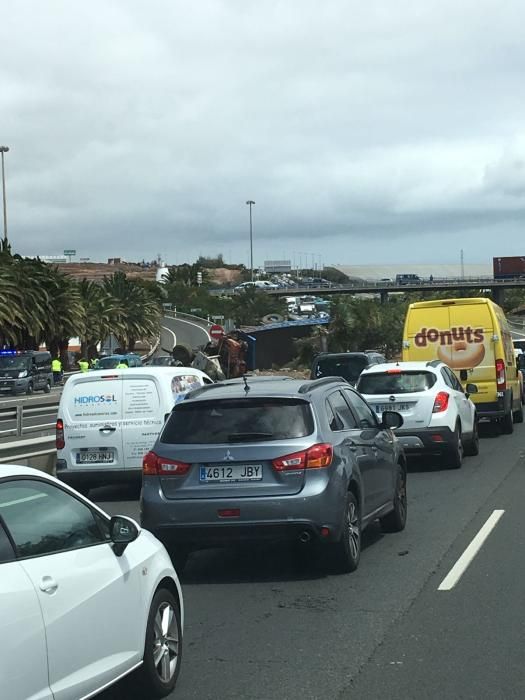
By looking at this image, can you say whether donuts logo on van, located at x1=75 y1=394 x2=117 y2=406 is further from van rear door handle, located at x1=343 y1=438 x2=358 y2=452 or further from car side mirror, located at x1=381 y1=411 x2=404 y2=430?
van rear door handle, located at x1=343 y1=438 x2=358 y2=452

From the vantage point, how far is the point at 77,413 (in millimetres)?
14578

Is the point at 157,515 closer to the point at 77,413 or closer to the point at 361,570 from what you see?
the point at 361,570

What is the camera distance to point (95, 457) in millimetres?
14523

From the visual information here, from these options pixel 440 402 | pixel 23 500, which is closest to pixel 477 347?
pixel 440 402

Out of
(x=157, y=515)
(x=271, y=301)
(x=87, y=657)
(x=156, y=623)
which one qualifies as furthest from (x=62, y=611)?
(x=271, y=301)

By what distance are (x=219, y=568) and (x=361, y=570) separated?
131cm

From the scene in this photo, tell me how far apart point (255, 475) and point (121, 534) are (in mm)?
3462

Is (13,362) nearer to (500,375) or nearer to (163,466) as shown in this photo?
(500,375)

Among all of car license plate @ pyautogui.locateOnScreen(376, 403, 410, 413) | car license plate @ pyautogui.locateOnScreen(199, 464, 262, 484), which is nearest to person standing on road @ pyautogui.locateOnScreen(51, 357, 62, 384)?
car license plate @ pyautogui.locateOnScreen(376, 403, 410, 413)

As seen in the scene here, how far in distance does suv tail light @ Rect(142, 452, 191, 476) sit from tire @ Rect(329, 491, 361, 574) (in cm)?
139

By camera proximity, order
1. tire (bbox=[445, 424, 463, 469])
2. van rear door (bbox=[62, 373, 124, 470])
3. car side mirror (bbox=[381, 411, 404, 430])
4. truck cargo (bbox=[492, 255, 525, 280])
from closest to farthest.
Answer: car side mirror (bbox=[381, 411, 404, 430])
van rear door (bbox=[62, 373, 124, 470])
tire (bbox=[445, 424, 463, 469])
truck cargo (bbox=[492, 255, 525, 280])

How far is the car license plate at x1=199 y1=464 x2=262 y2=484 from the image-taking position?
888 centimetres

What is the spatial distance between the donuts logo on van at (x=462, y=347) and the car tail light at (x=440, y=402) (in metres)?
5.14

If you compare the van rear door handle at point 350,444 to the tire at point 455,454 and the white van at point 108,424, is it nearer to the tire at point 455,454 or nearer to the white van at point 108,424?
the white van at point 108,424
